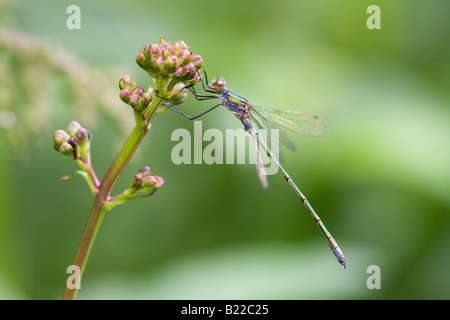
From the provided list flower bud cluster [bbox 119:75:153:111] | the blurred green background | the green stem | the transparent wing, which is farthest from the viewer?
the transparent wing

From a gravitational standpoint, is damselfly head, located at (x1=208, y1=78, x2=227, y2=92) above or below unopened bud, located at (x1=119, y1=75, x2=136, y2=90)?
above

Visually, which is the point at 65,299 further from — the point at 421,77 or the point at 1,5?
the point at 421,77

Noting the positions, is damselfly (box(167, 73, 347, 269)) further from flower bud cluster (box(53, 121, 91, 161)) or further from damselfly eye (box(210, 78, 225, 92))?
flower bud cluster (box(53, 121, 91, 161))

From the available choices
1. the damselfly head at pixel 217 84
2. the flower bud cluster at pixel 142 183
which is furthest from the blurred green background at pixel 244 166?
the flower bud cluster at pixel 142 183

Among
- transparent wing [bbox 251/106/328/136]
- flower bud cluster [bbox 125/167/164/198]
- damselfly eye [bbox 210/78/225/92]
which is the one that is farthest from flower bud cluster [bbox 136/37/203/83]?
transparent wing [bbox 251/106/328/136]
